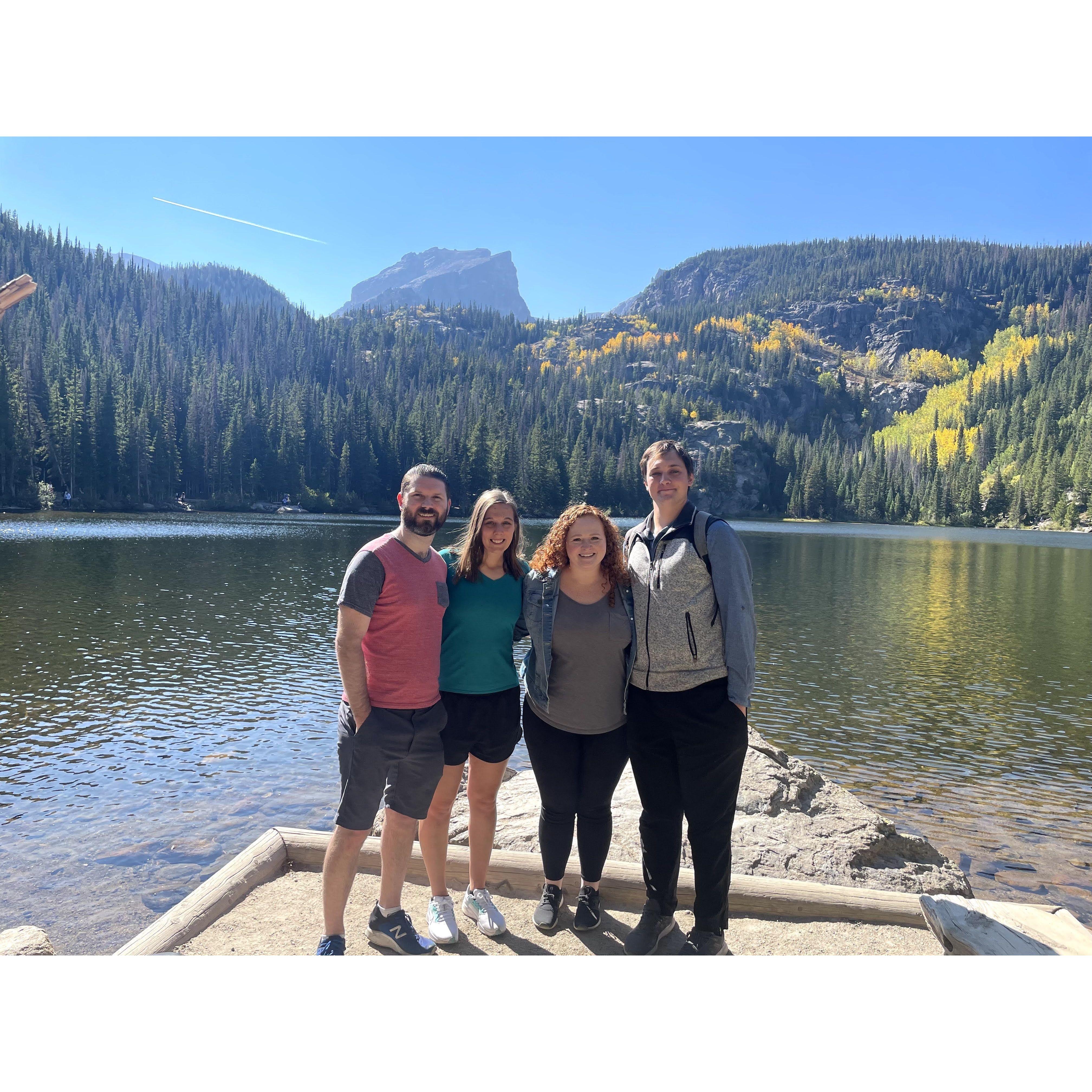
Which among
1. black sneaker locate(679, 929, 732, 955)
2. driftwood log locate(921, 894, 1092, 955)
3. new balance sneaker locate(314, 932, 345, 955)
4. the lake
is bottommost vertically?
the lake

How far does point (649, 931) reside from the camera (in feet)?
13.3

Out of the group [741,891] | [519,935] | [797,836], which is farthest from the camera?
[797,836]

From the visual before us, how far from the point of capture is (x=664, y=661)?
3801 millimetres

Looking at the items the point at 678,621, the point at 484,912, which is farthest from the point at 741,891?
the point at 678,621

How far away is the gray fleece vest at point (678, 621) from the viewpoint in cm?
375

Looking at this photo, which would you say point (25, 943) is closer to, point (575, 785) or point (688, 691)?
point (575, 785)

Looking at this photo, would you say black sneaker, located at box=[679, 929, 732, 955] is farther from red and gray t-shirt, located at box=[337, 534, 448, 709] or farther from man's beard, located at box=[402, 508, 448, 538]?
man's beard, located at box=[402, 508, 448, 538]

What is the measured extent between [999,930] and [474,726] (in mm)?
2854

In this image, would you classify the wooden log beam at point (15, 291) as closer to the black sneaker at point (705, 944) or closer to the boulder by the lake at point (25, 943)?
the boulder by the lake at point (25, 943)

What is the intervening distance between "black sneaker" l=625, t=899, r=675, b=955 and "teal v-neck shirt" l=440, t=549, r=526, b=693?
148cm

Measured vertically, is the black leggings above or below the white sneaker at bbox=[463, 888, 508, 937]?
above

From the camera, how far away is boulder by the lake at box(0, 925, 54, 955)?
3.71 meters

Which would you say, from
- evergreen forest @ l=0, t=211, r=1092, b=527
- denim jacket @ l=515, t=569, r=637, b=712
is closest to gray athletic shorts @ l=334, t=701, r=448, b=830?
denim jacket @ l=515, t=569, r=637, b=712

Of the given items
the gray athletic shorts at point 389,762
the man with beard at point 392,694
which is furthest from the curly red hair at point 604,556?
the gray athletic shorts at point 389,762
